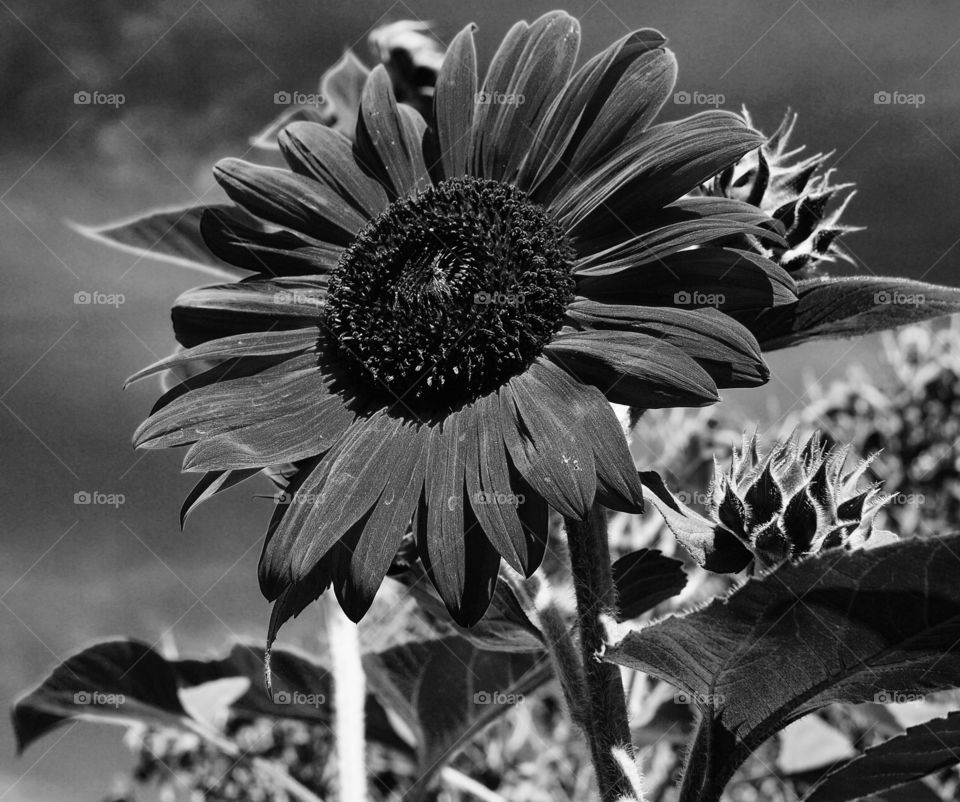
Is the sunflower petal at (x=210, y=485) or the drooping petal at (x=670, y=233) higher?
the drooping petal at (x=670, y=233)

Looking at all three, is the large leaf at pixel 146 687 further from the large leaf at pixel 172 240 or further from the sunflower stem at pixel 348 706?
the large leaf at pixel 172 240

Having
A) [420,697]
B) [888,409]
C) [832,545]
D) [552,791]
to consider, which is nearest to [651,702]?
[420,697]

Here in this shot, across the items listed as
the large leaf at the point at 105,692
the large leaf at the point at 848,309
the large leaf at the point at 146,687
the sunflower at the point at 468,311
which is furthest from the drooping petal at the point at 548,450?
the large leaf at the point at 105,692

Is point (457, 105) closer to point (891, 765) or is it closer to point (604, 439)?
point (604, 439)

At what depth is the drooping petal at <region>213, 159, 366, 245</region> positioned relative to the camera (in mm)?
1229

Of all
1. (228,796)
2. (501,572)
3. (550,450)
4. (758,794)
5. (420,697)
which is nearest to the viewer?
(550,450)

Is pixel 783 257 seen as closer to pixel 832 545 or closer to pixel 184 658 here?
pixel 832 545

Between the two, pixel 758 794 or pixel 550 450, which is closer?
pixel 550 450

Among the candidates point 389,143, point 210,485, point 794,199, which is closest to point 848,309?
point 794,199

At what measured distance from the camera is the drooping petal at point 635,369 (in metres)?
0.86

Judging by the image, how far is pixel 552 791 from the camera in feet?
9.41

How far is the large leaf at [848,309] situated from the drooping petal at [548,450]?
0.24 metres

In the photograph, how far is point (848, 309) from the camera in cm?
103

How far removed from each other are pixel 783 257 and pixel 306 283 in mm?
574
